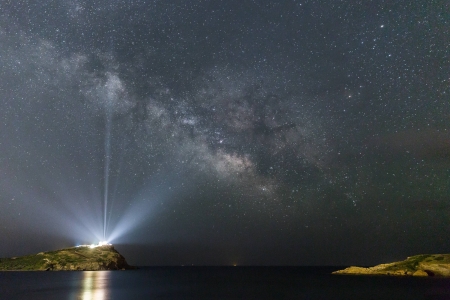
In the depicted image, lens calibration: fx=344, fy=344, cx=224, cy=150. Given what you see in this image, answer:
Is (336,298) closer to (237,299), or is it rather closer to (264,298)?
(264,298)

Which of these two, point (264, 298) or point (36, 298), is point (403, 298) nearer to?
point (264, 298)

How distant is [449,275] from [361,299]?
16355 centimetres

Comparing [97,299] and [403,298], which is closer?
[97,299]

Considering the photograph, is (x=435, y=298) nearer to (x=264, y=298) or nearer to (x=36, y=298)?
(x=264, y=298)

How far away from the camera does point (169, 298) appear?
78.1 m

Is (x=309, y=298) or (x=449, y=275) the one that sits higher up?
(x=309, y=298)

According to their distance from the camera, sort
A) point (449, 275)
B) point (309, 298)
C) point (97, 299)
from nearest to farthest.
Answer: point (97, 299), point (309, 298), point (449, 275)

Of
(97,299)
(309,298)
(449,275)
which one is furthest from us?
(449,275)

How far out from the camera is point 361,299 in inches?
2980

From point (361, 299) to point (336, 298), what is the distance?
17.3 feet

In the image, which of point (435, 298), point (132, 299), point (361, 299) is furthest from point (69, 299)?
point (435, 298)

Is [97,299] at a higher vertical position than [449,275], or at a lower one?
higher

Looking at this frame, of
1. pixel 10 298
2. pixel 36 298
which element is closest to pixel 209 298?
pixel 36 298

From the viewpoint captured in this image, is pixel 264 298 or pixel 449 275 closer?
pixel 264 298
